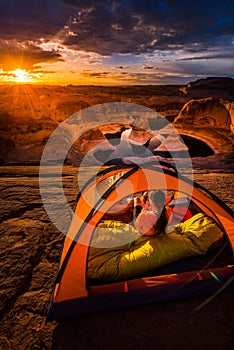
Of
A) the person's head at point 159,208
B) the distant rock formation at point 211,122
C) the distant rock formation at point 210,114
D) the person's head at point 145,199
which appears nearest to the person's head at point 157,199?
the person's head at point 159,208

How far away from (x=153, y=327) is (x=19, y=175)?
7486mm

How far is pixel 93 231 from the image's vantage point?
3.30 metres

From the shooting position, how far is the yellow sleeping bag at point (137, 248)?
322 centimetres

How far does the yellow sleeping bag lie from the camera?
322 centimetres

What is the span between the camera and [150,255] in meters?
3.33

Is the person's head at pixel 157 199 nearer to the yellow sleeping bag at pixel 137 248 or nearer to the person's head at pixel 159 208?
the person's head at pixel 159 208

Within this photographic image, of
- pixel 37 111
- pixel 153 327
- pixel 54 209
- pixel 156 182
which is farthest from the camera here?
pixel 37 111

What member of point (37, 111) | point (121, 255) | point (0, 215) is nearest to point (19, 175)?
point (0, 215)

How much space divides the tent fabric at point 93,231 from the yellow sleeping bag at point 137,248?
0.37ft

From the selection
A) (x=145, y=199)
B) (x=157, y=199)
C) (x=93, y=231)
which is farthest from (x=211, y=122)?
(x=93, y=231)

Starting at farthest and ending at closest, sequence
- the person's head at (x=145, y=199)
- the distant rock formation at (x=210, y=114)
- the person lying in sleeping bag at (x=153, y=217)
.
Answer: the distant rock formation at (x=210, y=114)
the person's head at (x=145, y=199)
the person lying in sleeping bag at (x=153, y=217)

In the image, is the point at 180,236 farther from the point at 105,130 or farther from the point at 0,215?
the point at 105,130

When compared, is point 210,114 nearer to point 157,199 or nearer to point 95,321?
point 157,199

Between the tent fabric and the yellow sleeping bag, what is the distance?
0.11 meters
